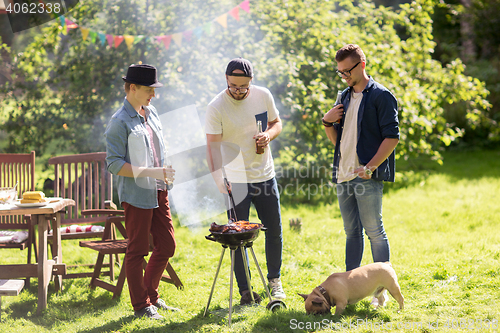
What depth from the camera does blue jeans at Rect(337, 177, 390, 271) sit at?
11.0 ft

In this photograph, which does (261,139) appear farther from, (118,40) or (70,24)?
(70,24)

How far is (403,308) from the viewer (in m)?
3.39

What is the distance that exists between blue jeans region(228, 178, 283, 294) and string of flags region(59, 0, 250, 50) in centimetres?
399

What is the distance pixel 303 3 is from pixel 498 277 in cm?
536

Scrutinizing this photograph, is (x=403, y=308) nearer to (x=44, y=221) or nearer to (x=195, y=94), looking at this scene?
(x=44, y=221)

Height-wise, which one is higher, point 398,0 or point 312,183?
point 398,0

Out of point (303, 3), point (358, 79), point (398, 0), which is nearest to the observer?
point (358, 79)

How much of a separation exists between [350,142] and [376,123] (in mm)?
246

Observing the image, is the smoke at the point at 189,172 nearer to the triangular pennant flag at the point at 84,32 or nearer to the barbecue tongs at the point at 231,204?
the triangular pennant flag at the point at 84,32

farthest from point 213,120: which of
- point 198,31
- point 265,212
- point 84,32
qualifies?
point 84,32

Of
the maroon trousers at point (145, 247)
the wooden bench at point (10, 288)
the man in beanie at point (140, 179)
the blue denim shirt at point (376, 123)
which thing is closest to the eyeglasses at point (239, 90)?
the man in beanie at point (140, 179)

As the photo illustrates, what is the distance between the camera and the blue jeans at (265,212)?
11.7 ft

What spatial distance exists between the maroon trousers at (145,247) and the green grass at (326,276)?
0.23 metres

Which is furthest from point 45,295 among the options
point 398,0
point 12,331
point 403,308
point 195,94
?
point 398,0
